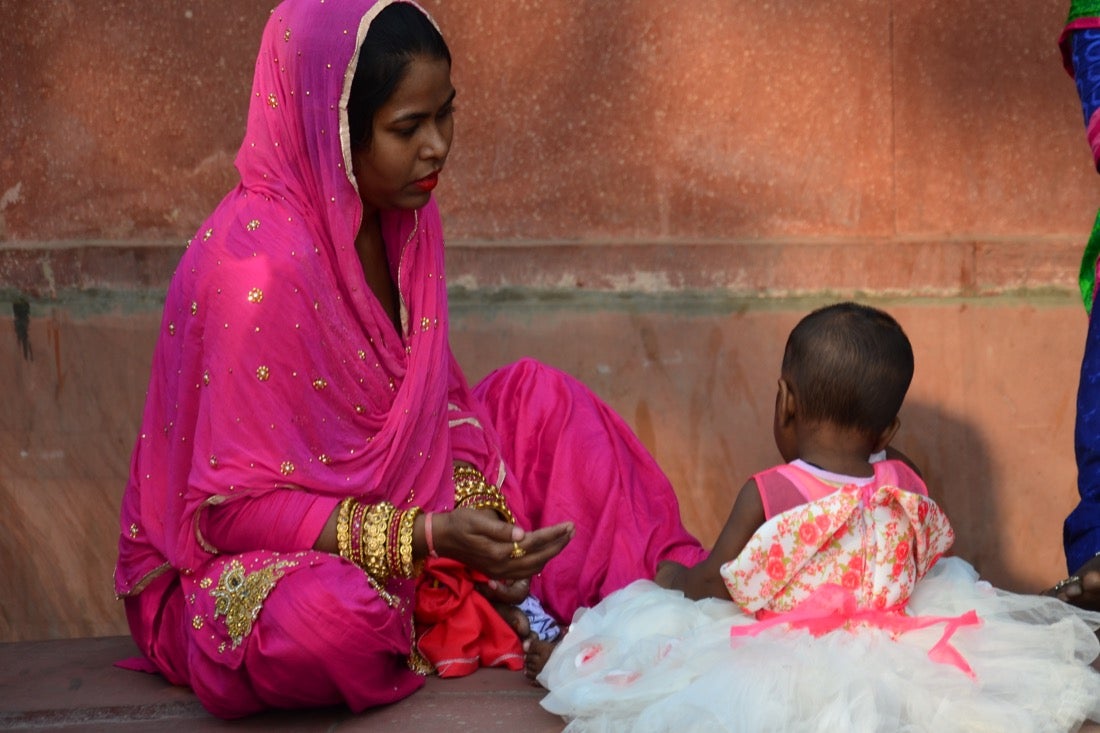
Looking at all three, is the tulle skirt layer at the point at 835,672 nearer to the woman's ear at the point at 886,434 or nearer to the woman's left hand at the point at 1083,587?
the woman's left hand at the point at 1083,587

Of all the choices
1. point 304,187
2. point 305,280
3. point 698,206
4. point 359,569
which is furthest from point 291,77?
point 698,206

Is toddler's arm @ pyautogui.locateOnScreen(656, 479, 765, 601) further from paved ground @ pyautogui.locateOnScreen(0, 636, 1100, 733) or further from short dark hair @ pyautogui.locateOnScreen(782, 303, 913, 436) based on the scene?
paved ground @ pyautogui.locateOnScreen(0, 636, 1100, 733)

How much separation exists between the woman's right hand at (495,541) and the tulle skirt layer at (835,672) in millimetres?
201

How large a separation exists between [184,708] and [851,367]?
1.58 meters

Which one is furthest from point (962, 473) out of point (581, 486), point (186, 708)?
point (186, 708)

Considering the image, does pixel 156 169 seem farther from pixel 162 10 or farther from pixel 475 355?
pixel 475 355

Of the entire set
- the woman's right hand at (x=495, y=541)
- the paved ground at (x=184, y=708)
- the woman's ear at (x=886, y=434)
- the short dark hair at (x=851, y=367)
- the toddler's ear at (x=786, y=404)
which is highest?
the short dark hair at (x=851, y=367)

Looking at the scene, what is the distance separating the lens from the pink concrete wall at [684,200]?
4504 mm

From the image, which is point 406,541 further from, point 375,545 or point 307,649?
point 307,649

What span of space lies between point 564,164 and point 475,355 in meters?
0.65

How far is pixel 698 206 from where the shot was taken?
4605 millimetres

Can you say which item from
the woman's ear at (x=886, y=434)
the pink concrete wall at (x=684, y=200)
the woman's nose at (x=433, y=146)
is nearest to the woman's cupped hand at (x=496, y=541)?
the woman's ear at (x=886, y=434)

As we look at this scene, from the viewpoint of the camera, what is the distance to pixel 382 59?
3.07 meters

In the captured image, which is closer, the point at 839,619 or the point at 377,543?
the point at 839,619
